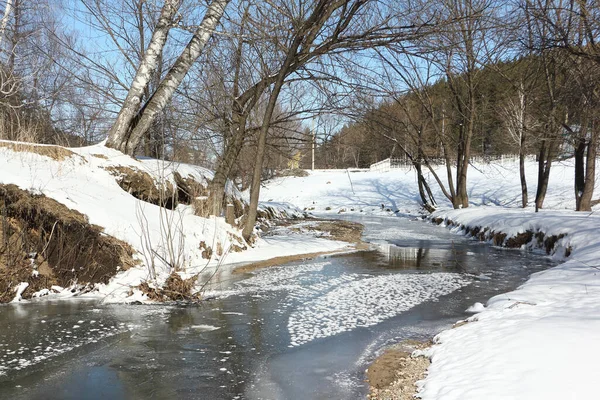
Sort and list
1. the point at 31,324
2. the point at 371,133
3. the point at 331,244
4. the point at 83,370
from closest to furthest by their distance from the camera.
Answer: the point at 83,370 < the point at 31,324 < the point at 371,133 < the point at 331,244

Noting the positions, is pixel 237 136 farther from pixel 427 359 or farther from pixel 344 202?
pixel 344 202

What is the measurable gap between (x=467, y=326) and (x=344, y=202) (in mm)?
30480

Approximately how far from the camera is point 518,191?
30.6 meters

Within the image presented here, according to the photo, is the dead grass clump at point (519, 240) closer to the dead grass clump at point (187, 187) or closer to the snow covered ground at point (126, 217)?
the snow covered ground at point (126, 217)

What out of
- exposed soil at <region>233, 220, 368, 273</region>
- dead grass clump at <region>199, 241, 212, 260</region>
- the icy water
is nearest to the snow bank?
the icy water

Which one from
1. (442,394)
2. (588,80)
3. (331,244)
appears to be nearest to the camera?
(442,394)

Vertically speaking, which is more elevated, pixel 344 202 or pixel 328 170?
pixel 328 170

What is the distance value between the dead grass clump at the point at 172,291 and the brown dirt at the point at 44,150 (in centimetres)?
422

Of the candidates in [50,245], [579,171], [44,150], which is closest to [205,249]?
[50,245]

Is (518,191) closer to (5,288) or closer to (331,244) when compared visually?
(331,244)

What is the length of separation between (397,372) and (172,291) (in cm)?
383

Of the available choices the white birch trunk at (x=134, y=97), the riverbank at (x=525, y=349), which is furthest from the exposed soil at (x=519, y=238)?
the white birch trunk at (x=134, y=97)

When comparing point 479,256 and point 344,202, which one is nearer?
point 479,256

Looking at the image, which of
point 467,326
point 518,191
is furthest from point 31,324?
point 518,191
